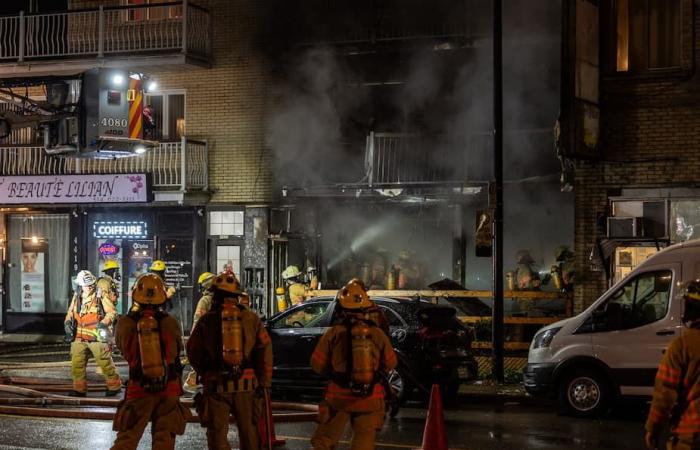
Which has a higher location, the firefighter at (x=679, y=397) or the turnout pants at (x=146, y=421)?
the firefighter at (x=679, y=397)

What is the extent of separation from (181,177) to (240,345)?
1296 cm

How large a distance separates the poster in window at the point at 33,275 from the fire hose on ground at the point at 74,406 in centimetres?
915

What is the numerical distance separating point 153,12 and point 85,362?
33.6 ft

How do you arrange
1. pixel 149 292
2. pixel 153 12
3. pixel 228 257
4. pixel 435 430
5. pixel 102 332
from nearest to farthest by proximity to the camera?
pixel 149 292 → pixel 435 430 → pixel 102 332 → pixel 228 257 → pixel 153 12

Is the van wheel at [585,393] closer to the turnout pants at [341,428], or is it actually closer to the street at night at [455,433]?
the street at night at [455,433]

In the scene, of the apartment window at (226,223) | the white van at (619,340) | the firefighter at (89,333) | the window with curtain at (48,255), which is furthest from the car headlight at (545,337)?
the window with curtain at (48,255)

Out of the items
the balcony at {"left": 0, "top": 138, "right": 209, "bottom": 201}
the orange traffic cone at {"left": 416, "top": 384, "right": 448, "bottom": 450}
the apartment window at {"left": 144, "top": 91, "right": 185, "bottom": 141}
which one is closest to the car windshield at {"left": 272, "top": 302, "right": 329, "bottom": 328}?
the orange traffic cone at {"left": 416, "top": 384, "right": 448, "bottom": 450}

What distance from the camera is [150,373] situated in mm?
7121

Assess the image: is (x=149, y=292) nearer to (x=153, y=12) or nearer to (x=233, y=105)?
(x=233, y=105)

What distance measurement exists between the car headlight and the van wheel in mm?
466

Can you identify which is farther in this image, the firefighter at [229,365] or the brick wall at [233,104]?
the brick wall at [233,104]

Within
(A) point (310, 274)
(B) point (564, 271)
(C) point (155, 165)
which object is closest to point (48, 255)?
(C) point (155, 165)

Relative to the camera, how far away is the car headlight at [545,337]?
1209 cm

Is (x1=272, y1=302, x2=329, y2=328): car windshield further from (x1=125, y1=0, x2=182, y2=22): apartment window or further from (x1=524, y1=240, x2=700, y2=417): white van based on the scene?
(x1=125, y1=0, x2=182, y2=22): apartment window
